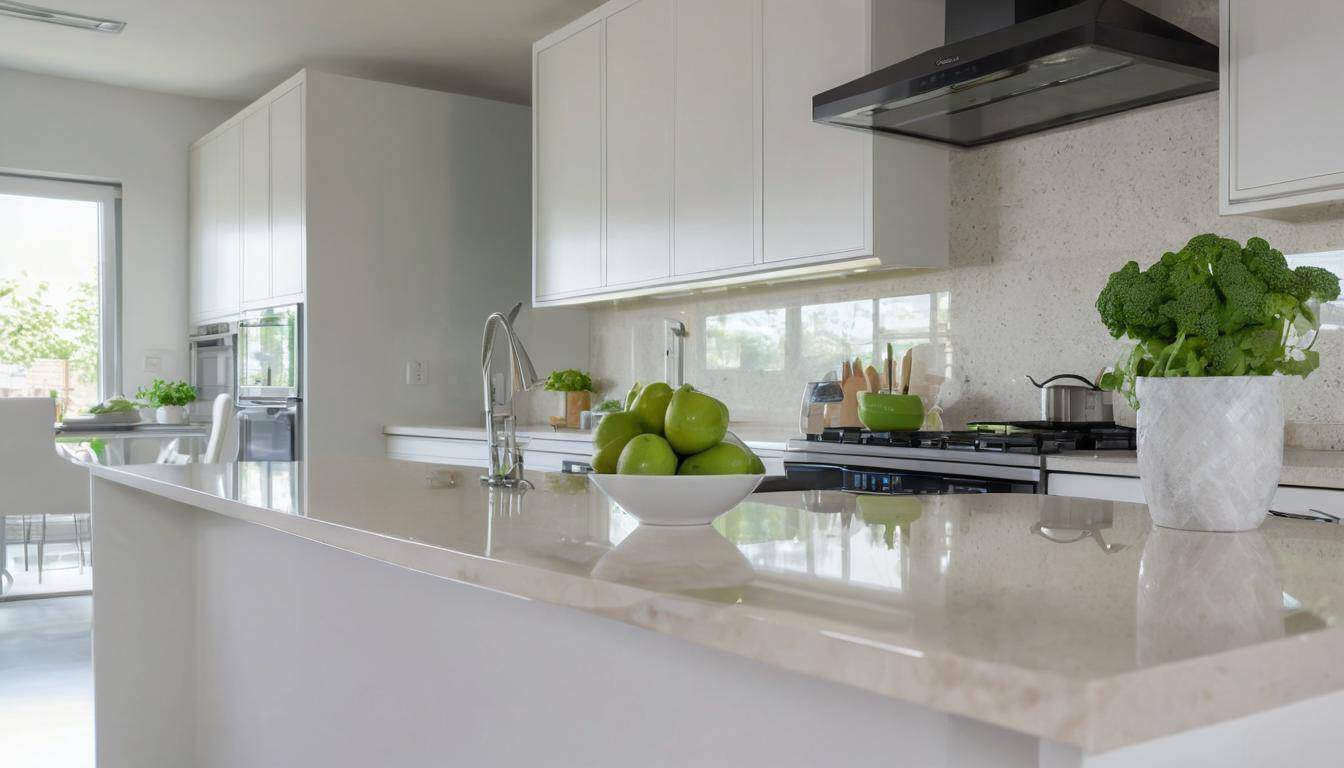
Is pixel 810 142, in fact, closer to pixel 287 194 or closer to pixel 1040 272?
pixel 1040 272

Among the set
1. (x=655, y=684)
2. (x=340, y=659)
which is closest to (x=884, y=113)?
(x=340, y=659)

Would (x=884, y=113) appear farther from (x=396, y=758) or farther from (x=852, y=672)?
(x=852, y=672)

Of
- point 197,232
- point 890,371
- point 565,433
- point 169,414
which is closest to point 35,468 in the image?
point 169,414

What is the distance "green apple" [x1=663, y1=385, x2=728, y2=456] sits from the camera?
42.8 inches

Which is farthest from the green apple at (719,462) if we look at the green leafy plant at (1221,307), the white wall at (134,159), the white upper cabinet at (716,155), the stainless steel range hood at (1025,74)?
the white wall at (134,159)

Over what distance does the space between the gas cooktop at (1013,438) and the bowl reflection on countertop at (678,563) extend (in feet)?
5.21

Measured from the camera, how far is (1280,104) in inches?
90.4

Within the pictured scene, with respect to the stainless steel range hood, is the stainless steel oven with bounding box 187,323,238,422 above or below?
below

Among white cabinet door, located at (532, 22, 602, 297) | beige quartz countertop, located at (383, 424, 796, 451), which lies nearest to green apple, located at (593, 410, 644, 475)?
beige quartz countertop, located at (383, 424, 796, 451)

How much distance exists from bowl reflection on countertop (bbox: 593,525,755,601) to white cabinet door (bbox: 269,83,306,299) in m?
4.13

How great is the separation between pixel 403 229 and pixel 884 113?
2.77 metres

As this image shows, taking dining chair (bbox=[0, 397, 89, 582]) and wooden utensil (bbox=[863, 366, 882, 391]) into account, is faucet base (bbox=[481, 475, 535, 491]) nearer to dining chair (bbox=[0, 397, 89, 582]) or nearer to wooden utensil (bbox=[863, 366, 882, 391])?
wooden utensil (bbox=[863, 366, 882, 391])

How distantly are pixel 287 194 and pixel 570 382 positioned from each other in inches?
63.0

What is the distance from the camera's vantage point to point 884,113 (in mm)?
2920
